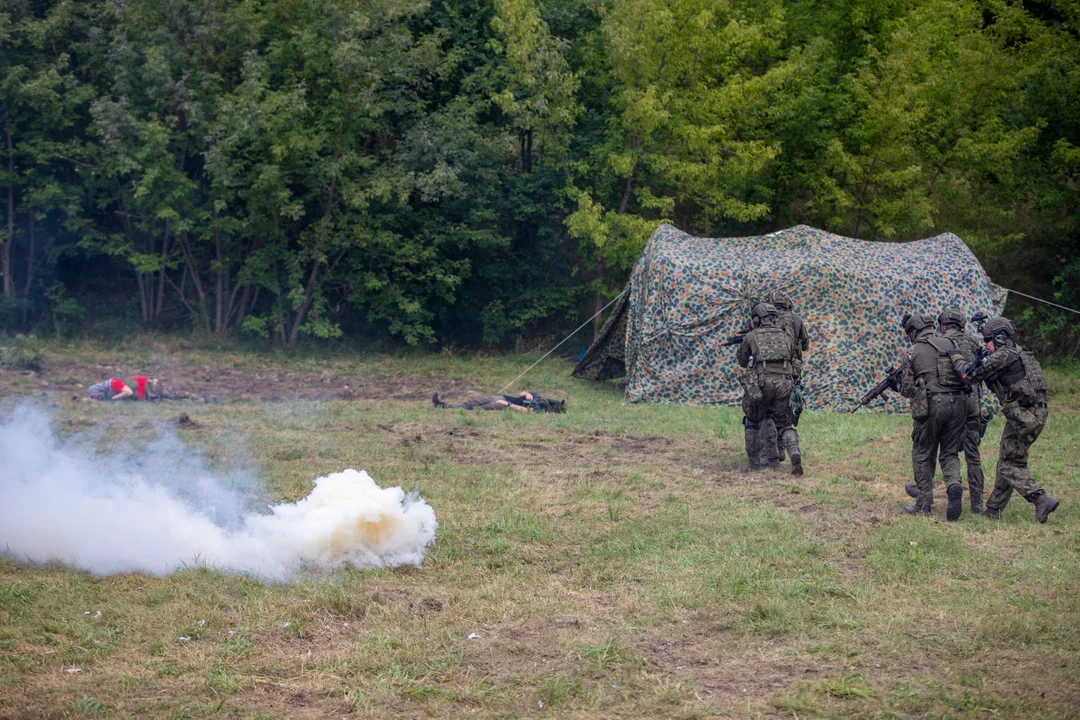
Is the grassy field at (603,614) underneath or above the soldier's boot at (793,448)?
underneath

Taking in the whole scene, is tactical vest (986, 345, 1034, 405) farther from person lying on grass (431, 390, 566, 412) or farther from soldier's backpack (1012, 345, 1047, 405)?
person lying on grass (431, 390, 566, 412)

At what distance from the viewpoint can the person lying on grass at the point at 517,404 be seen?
53.2ft

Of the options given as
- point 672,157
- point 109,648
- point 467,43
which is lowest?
point 109,648

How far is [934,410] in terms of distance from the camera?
957 cm

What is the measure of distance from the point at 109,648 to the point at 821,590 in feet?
15.5

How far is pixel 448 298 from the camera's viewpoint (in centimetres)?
2362

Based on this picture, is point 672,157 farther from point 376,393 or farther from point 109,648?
point 109,648

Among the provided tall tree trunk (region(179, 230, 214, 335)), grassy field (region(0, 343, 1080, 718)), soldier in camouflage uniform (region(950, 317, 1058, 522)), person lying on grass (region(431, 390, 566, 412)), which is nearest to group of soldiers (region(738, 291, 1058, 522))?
soldier in camouflage uniform (region(950, 317, 1058, 522))

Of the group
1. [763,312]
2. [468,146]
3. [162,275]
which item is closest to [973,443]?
[763,312]

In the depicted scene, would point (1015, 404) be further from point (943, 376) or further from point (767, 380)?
point (767, 380)

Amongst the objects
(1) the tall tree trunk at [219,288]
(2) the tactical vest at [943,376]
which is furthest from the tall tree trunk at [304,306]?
(2) the tactical vest at [943,376]

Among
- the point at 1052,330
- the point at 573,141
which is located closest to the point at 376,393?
the point at 573,141

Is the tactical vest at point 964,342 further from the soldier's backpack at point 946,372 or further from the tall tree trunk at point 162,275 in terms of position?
the tall tree trunk at point 162,275

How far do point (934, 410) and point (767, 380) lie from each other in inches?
90.8
